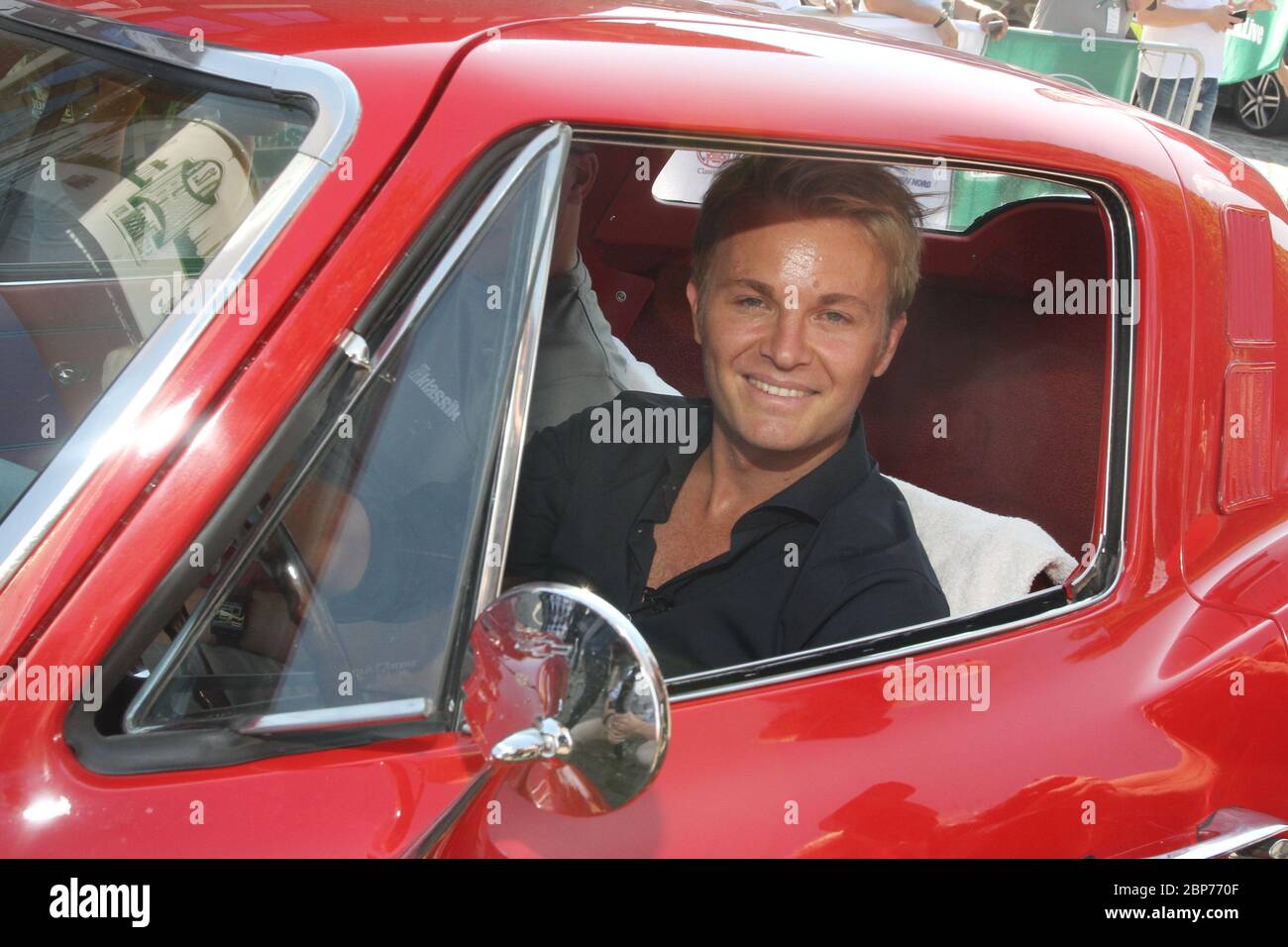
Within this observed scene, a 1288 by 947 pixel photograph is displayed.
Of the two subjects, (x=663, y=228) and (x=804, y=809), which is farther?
(x=663, y=228)

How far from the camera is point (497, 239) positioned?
129 centimetres

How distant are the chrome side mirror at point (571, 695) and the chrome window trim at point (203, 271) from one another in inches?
14.8

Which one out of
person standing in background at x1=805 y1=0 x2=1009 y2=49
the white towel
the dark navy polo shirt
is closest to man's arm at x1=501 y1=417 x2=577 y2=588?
the dark navy polo shirt

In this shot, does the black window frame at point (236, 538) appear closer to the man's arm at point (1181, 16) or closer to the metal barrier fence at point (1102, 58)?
the metal barrier fence at point (1102, 58)

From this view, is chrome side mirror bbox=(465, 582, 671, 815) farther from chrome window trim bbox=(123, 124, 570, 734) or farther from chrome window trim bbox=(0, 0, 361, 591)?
chrome window trim bbox=(0, 0, 361, 591)

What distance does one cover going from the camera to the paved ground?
900cm

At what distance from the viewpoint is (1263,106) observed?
10039mm

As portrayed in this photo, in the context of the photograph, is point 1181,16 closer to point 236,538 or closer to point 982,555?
point 982,555

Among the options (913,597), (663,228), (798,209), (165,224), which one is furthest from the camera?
(663,228)

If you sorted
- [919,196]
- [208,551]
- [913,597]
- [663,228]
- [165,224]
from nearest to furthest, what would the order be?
1. [208,551]
2. [165,224]
3. [913,597]
4. [919,196]
5. [663,228]

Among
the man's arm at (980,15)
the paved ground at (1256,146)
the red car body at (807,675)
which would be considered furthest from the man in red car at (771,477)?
the paved ground at (1256,146)
